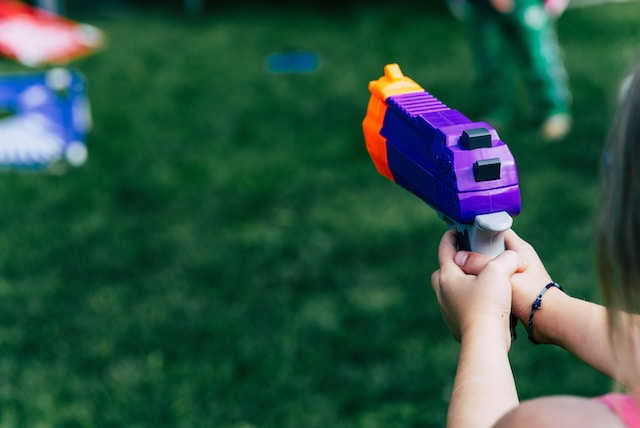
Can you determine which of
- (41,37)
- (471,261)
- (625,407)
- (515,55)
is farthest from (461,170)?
(41,37)

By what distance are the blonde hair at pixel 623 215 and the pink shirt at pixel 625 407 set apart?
0.09 metres

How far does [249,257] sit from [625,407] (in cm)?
246

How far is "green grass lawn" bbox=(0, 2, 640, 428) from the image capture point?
2584 mm

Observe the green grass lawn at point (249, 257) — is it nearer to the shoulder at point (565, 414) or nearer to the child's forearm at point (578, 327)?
the child's forearm at point (578, 327)

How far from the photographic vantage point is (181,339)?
2.86m

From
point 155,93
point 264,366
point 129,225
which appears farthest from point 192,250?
point 155,93

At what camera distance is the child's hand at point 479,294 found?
112 centimetres

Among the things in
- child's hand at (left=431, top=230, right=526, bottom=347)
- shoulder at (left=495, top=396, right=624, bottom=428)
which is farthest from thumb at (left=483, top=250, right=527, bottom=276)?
shoulder at (left=495, top=396, right=624, bottom=428)

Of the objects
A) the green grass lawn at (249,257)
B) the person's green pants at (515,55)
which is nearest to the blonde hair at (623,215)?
the green grass lawn at (249,257)

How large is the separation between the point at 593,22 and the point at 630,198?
5.82 meters

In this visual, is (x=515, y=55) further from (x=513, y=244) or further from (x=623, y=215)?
(x=623, y=215)

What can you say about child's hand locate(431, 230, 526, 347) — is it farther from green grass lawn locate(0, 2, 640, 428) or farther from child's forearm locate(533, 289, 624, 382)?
green grass lawn locate(0, 2, 640, 428)

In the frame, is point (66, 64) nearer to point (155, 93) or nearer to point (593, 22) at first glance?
point (155, 93)

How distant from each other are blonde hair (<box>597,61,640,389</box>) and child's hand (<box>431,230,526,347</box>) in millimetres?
166
